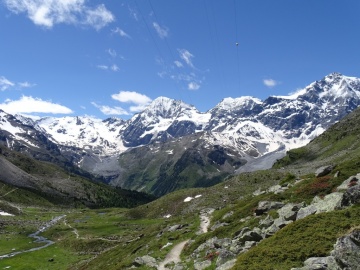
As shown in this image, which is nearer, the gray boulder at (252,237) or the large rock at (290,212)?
the gray boulder at (252,237)

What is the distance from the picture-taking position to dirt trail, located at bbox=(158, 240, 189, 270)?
138ft

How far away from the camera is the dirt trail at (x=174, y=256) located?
4196 cm

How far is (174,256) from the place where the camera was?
44688 millimetres

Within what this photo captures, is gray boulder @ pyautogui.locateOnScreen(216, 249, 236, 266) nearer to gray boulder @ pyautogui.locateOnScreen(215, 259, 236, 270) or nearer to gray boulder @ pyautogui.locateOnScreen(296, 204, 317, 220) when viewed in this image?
gray boulder @ pyautogui.locateOnScreen(215, 259, 236, 270)

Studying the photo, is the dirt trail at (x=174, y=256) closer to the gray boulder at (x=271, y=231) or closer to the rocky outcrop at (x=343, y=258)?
the gray boulder at (x=271, y=231)

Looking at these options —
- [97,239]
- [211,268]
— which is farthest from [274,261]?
[97,239]

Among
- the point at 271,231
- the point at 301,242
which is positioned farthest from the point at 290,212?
the point at 301,242

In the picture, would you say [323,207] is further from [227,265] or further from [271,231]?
[227,265]

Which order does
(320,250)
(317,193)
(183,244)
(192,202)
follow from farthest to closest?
1. (192,202)
2. (183,244)
3. (317,193)
4. (320,250)

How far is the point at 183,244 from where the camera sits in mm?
50438

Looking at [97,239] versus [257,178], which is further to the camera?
[257,178]

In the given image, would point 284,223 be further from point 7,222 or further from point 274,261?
point 7,222

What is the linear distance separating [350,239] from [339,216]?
6133mm

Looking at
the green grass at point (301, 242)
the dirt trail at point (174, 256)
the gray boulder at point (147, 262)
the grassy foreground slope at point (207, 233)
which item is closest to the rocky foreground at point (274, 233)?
the gray boulder at point (147, 262)
